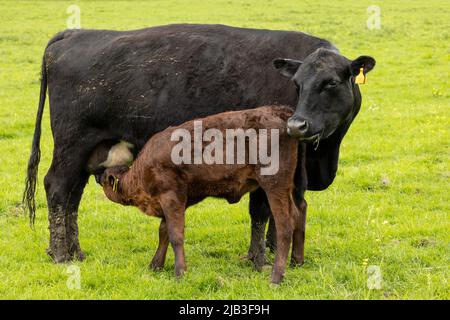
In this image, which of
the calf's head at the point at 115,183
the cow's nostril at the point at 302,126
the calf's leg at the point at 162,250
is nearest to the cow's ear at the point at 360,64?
the cow's nostril at the point at 302,126

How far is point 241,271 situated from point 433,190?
396cm

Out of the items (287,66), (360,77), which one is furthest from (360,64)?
(287,66)

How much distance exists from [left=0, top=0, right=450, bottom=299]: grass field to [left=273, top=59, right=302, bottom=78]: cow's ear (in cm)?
190

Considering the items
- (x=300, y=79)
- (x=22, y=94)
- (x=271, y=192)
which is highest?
(x=300, y=79)

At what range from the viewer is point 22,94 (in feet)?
60.0

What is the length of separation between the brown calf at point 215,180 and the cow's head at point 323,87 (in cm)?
23

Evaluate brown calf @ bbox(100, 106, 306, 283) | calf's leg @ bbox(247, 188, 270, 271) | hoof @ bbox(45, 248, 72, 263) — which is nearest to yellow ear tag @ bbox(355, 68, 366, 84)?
brown calf @ bbox(100, 106, 306, 283)

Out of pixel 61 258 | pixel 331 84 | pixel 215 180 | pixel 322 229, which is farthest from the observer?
pixel 322 229

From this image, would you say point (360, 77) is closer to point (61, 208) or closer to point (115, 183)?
point (115, 183)

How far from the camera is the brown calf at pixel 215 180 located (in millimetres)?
6328

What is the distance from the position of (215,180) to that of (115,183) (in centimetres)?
115

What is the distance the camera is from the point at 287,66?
674 cm
